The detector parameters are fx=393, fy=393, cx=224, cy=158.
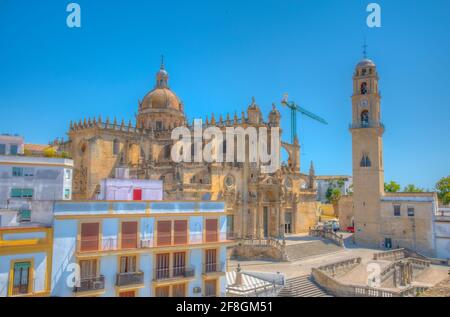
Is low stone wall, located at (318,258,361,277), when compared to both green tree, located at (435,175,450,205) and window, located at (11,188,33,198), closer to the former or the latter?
window, located at (11,188,33,198)

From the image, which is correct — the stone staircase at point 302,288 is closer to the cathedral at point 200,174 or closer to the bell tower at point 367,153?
the cathedral at point 200,174

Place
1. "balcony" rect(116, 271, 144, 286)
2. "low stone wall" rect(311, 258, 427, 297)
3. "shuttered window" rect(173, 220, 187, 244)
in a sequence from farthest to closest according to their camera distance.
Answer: "low stone wall" rect(311, 258, 427, 297) → "shuttered window" rect(173, 220, 187, 244) → "balcony" rect(116, 271, 144, 286)

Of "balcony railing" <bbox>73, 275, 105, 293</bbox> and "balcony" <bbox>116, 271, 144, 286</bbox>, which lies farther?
"balcony" <bbox>116, 271, 144, 286</bbox>

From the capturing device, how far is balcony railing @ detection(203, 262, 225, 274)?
23188 mm

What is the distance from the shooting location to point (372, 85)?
5031cm

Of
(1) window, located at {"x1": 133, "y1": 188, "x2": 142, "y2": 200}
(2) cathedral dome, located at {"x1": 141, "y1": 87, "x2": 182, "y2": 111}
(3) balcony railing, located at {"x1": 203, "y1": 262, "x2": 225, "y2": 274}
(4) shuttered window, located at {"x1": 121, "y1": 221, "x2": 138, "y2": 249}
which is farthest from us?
(2) cathedral dome, located at {"x1": 141, "y1": 87, "x2": 182, "y2": 111}

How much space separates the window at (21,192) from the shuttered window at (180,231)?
59.1ft

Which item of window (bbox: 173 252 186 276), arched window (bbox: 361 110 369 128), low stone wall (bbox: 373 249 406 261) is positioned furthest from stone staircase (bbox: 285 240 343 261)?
window (bbox: 173 252 186 276)

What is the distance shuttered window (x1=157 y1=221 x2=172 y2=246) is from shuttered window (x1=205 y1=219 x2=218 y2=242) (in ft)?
8.72

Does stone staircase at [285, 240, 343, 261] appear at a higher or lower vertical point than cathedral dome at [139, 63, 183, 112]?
lower

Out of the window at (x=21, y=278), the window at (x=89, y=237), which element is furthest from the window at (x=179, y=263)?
the window at (x=21, y=278)

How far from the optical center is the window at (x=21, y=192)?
3312cm

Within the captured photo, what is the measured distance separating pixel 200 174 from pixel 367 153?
21.3 metres
